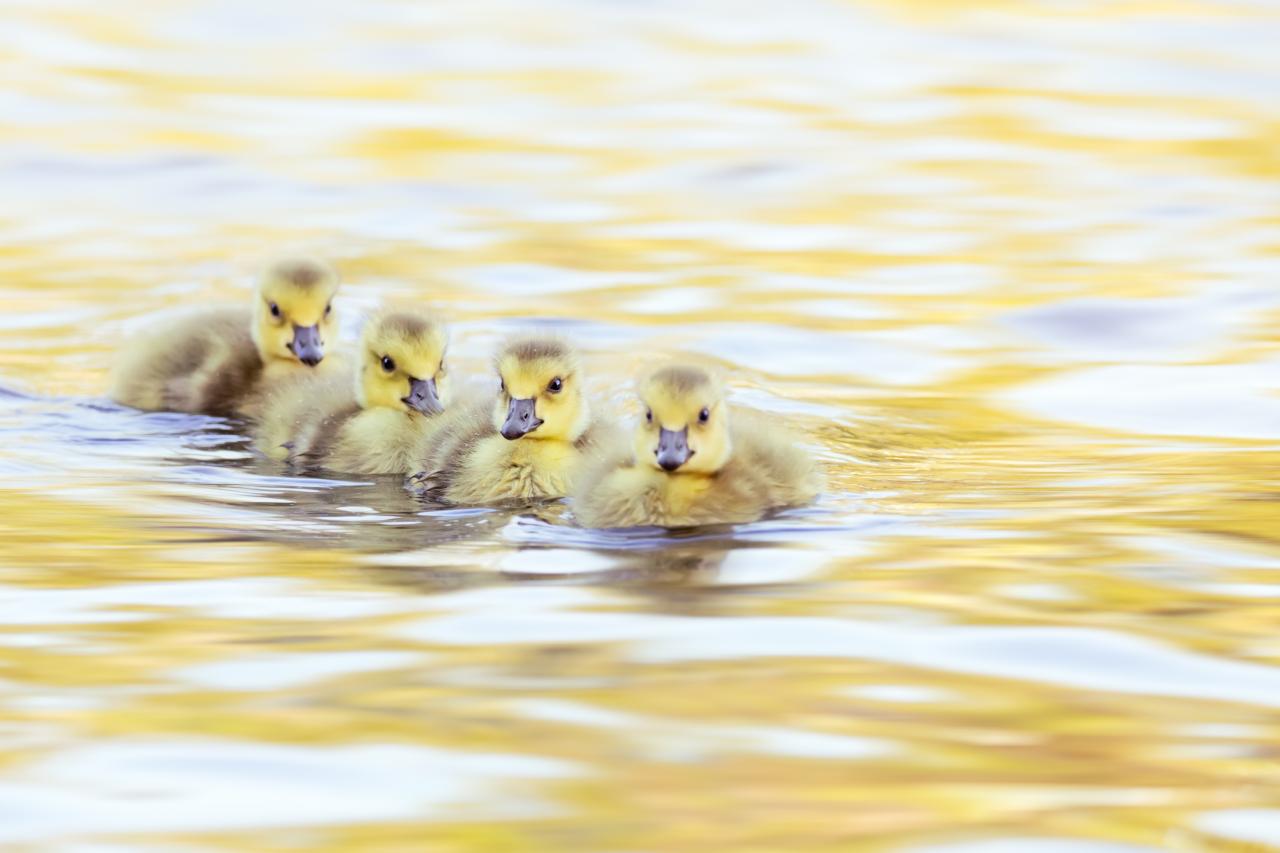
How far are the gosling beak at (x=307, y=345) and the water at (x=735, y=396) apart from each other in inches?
12.8

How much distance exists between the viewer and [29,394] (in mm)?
7629

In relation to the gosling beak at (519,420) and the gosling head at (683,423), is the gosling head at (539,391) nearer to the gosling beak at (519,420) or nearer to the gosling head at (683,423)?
the gosling beak at (519,420)

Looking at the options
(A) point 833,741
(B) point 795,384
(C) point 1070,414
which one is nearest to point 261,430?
(B) point 795,384

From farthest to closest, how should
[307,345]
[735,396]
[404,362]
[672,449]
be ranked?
[735,396] → [307,345] → [404,362] → [672,449]

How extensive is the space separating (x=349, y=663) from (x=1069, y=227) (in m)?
6.60

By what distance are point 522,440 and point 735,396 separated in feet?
5.01

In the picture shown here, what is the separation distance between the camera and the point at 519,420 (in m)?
5.90

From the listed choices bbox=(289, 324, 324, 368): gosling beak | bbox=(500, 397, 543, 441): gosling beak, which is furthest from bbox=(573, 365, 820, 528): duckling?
bbox=(289, 324, 324, 368): gosling beak

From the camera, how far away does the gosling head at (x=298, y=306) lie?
7137 millimetres

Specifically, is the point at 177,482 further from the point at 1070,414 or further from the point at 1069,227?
the point at 1069,227

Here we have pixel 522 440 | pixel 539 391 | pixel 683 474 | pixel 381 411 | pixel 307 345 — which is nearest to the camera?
pixel 683 474

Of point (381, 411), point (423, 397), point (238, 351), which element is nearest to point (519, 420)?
point (423, 397)

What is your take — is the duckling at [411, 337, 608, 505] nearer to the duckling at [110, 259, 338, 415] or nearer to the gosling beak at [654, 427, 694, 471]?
the gosling beak at [654, 427, 694, 471]

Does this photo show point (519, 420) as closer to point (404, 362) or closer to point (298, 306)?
point (404, 362)
